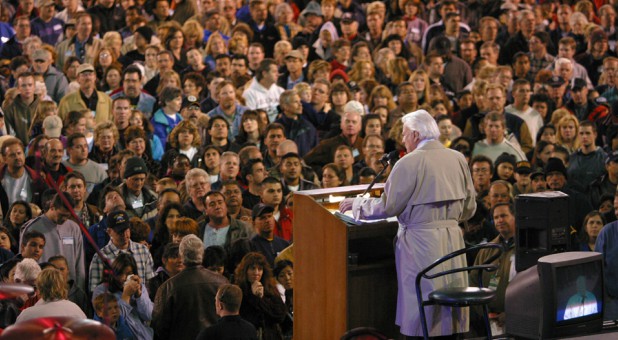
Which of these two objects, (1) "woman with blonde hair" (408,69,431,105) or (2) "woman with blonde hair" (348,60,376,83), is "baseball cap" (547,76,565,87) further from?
(2) "woman with blonde hair" (348,60,376,83)

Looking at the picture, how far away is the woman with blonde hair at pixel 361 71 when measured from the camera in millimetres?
15391

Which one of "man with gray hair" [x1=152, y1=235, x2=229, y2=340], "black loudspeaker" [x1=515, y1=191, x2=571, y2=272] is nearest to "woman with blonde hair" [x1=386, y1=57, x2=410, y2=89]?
"man with gray hair" [x1=152, y1=235, x2=229, y2=340]

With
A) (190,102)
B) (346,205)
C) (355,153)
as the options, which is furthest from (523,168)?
(346,205)

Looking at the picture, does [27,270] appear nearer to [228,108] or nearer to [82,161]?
[82,161]

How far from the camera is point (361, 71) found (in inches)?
606

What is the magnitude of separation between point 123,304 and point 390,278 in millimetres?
2303

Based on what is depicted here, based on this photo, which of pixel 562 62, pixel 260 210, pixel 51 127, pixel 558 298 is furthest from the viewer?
pixel 562 62

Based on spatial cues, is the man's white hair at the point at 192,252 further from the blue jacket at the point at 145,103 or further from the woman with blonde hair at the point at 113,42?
the woman with blonde hair at the point at 113,42

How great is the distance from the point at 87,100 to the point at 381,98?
10.7ft

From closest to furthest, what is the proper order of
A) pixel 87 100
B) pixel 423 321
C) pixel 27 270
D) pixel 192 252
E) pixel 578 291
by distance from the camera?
pixel 423 321
pixel 578 291
pixel 192 252
pixel 27 270
pixel 87 100

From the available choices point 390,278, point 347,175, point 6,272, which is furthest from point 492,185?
point 6,272

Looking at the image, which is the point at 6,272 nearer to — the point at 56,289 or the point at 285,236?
the point at 56,289

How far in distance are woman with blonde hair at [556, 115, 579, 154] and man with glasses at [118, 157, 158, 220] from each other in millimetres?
4613

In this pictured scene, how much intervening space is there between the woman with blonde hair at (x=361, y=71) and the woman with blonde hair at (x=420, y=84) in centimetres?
65
